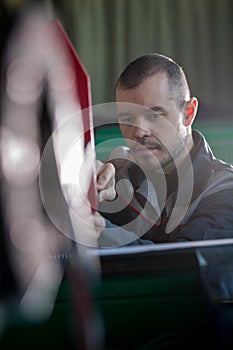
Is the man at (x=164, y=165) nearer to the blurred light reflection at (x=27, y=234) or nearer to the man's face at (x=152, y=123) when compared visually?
the man's face at (x=152, y=123)

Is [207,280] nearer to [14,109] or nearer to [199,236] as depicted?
[199,236]

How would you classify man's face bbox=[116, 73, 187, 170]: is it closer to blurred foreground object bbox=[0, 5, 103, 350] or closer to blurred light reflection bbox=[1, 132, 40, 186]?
blurred foreground object bbox=[0, 5, 103, 350]

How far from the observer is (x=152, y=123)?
0.99 metres

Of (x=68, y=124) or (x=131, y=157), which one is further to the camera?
(x=131, y=157)

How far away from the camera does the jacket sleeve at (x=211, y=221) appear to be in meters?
0.95

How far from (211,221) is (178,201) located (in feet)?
0.26

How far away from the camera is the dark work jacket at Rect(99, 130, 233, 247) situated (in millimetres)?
960

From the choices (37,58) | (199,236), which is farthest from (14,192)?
(199,236)

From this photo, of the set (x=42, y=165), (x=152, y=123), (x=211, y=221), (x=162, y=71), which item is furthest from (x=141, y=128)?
(x=42, y=165)

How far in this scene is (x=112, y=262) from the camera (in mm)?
879

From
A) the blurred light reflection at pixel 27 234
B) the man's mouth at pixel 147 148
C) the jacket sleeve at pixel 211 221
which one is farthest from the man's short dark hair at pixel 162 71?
the blurred light reflection at pixel 27 234

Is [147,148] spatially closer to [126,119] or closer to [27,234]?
[126,119]

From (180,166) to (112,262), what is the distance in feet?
0.88

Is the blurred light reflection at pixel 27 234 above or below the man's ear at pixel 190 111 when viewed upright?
below
